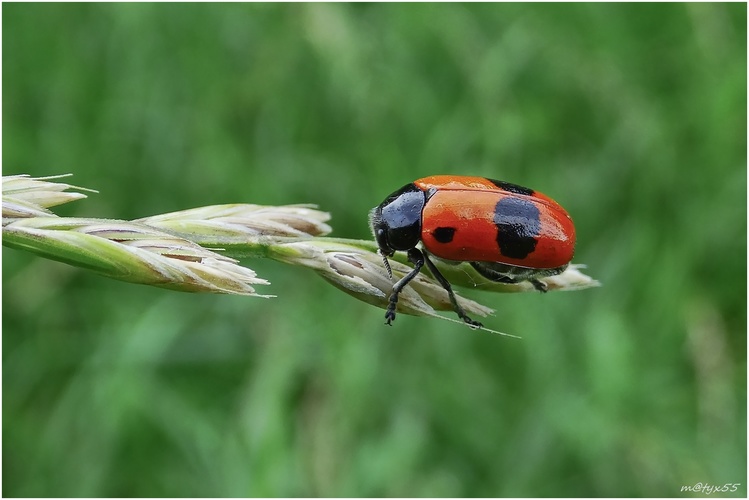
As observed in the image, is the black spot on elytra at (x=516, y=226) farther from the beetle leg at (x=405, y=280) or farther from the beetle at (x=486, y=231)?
the beetle leg at (x=405, y=280)

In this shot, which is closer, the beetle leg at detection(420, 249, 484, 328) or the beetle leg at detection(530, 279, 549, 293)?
the beetle leg at detection(420, 249, 484, 328)

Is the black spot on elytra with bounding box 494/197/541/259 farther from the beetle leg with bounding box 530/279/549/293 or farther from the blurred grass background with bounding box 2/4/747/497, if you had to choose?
the blurred grass background with bounding box 2/4/747/497

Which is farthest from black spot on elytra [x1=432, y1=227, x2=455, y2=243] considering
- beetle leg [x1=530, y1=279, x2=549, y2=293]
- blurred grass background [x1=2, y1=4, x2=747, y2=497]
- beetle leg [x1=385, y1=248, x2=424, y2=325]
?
blurred grass background [x1=2, y1=4, x2=747, y2=497]

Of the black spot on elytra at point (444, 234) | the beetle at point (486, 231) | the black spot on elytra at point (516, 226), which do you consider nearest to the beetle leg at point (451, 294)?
the beetle at point (486, 231)

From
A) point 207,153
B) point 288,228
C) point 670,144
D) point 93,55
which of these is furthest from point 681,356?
point 93,55

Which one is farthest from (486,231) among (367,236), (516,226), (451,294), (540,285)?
(367,236)

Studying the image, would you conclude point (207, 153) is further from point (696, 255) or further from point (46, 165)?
point (696, 255)
